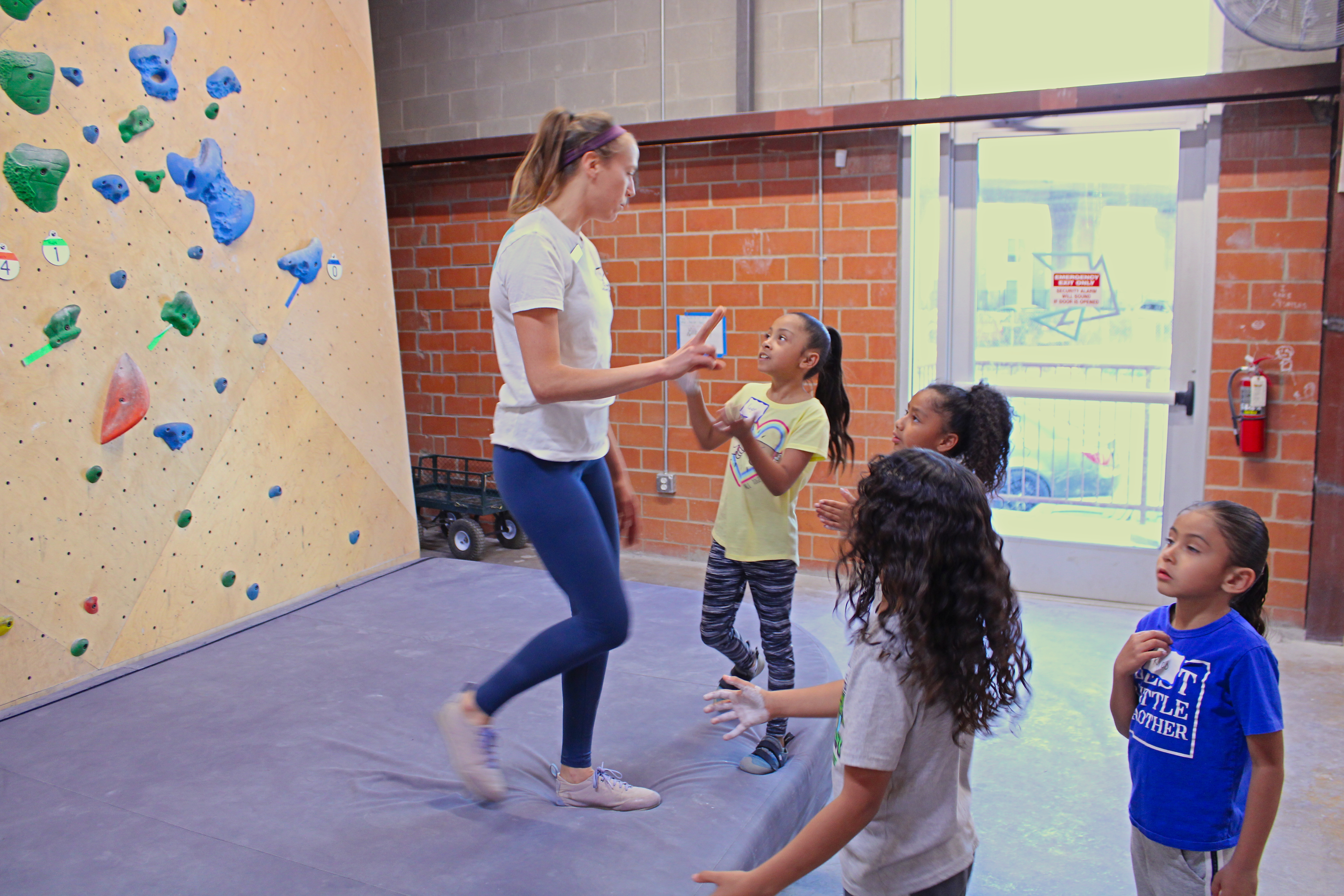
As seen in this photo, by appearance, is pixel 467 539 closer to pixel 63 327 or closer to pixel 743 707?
pixel 63 327

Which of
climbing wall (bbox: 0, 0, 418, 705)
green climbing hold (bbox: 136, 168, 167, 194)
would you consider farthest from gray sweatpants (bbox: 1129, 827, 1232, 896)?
green climbing hold (bbox: 136, 168, 167, 194)

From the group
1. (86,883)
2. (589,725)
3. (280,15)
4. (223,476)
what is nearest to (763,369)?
(589,725)

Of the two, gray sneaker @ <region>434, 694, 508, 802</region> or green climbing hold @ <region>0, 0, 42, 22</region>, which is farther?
green climbing hold @ <region>0, 0, 42, 22</region>

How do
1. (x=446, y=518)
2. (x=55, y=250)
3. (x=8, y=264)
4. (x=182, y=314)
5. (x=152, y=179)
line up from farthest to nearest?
(x=446, y=518) < (x=182, y=314) < (x=152, y=179) < (x=55, y=250) < (x=8, y=264)

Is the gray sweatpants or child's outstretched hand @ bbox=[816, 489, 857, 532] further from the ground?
child's outstretched hand @ bbox=[816, 489, 857, 532]

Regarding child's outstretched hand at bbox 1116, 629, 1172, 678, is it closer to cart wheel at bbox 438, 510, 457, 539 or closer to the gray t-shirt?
the gray t-shirt

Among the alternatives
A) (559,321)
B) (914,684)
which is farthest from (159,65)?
(914,684)

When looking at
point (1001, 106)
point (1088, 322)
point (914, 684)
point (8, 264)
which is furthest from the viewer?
point (1088, 322)

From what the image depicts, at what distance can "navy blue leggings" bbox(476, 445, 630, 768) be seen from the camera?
74.4 inches

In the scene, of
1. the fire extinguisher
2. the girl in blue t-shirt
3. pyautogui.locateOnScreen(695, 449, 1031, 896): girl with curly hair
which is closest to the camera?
pyautogui.locateOnScreen(695, 449, 1031, 896): girl with curly hair

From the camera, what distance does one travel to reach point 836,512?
1.74 m

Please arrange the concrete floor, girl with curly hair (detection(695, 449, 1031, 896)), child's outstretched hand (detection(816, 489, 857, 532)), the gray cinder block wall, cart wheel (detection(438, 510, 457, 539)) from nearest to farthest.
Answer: girl with curly hair (detection(695, 449, 1031, 896)) → child's outstretched hand (detection(816, 489, 857, 532)) → the concrete floor → the gray cinder block wall → cart wheel (detection(438, 510, 457, 539))

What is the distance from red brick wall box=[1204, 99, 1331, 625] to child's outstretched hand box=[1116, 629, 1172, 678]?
113 inches

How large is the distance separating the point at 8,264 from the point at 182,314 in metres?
0.58
